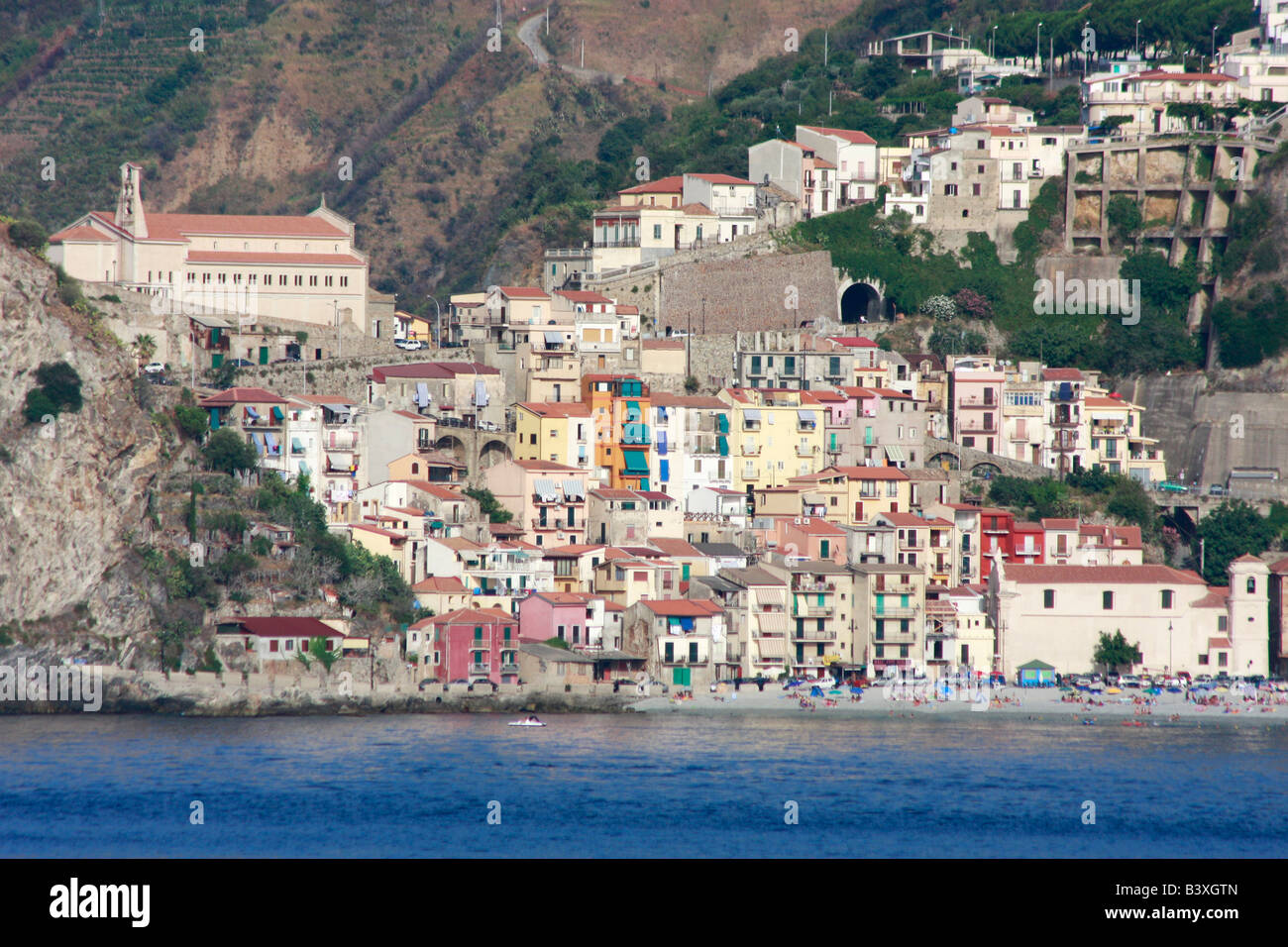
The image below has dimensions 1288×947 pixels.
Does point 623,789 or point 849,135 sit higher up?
point 849,135

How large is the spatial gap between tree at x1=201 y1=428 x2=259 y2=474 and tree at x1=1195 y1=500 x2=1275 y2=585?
29398mm

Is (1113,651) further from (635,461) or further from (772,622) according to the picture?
(635,461)

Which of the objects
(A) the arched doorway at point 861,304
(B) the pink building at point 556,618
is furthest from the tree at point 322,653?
(A) the arched doorway at point 861,304

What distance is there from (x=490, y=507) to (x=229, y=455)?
25.6ft

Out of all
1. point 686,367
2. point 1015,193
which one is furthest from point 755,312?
point 1015,193

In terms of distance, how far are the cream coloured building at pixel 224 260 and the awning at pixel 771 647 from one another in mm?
20482

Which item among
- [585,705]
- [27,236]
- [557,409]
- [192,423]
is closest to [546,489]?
[557,409]

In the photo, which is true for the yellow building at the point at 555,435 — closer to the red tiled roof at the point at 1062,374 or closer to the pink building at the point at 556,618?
the pink building at the point at 556,618

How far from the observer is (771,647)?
5928 centimetres

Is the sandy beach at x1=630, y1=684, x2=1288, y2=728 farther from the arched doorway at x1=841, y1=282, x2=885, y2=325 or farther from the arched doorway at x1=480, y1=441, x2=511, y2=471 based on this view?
the arched doorway at x1=841, y1=282, x2=885, y2=325

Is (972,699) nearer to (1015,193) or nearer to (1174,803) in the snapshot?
(1174,803)

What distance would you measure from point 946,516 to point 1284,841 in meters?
20.3

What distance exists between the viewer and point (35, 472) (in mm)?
59500

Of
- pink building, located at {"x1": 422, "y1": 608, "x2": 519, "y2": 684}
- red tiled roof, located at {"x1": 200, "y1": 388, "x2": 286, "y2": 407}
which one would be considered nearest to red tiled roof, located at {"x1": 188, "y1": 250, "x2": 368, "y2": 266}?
red tiled roof, located at {"x1": 200, "y1": 388, "x2": 286, "y2": 407}
